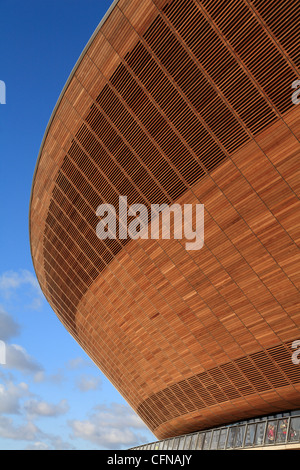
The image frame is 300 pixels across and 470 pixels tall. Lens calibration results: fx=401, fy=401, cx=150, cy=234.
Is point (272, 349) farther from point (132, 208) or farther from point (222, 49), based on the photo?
point (222, 49)

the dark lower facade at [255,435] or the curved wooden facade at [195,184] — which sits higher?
the curved wooden facade at [195,184]

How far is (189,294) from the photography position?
15055mm

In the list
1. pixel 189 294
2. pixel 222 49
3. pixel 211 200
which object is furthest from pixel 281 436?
pixel 222 49

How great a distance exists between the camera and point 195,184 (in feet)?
42.3

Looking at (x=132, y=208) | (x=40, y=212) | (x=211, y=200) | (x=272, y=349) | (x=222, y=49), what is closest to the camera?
(x=222, y=49)

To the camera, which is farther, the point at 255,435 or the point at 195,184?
the point at 255,435

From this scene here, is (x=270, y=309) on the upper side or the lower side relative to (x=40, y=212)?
lower

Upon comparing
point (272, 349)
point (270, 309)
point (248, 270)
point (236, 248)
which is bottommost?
point (272, 349)

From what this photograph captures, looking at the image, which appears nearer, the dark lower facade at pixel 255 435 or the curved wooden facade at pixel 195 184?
Answer: the curved wooden facade at pixel 195 184

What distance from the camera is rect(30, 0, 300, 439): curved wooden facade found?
10.7 meters

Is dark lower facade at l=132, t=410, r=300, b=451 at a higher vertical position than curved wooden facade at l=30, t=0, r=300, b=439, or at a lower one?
lower

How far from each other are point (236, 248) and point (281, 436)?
7.27 m

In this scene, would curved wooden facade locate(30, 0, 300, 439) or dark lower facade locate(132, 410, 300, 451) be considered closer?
curved wooden facade locate(30, 0, 300, 439)

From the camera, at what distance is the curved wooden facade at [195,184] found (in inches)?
421
